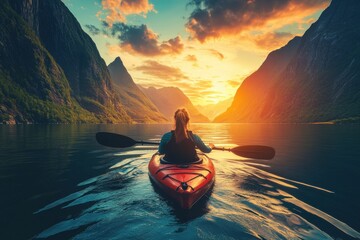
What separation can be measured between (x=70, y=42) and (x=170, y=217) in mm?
179946

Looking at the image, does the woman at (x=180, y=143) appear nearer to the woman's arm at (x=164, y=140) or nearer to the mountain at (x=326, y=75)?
the woman's arm at (x=164, y=140)

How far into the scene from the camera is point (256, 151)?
10.4 metres

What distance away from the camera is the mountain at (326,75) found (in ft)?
383

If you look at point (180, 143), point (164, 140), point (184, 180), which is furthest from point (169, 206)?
point (164, 140)

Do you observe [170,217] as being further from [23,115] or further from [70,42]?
[70,42]

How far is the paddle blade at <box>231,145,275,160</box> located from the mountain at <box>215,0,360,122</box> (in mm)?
112851

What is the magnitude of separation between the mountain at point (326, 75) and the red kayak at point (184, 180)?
117 metres

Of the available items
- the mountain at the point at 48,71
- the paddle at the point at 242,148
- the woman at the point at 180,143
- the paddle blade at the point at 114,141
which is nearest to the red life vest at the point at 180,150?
the woman at the point at 180,143

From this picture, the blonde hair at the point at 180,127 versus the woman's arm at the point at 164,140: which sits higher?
the blonde hair at the point at 180,127

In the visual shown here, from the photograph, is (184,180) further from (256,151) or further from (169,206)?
(256,151)

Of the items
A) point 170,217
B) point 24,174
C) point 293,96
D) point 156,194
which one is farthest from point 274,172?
point 293,96

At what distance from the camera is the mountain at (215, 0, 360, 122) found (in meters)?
117

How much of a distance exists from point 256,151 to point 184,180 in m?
5.37

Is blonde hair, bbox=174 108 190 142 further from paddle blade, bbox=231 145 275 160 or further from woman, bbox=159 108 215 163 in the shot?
paddle blade, bbox=231 145 275 160
